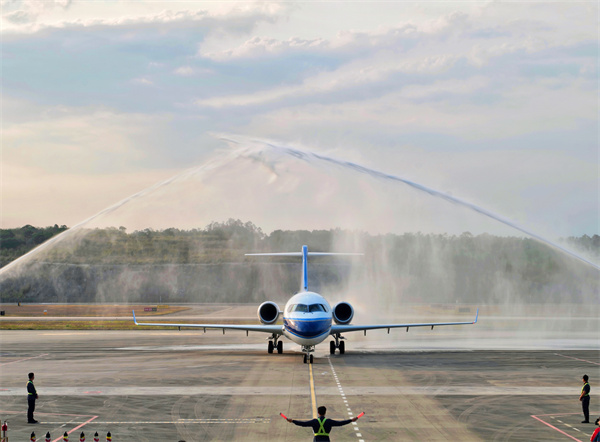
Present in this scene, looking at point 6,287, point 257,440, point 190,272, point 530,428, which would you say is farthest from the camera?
point 190,272

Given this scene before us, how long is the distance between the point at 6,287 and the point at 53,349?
84.4 meters

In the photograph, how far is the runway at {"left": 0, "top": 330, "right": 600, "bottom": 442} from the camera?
1950cm

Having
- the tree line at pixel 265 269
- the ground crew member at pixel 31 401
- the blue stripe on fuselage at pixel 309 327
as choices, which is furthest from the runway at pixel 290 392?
the tree line at pixel 265 269

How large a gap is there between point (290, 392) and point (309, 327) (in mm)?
8046

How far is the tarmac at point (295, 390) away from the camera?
19516 millimetres

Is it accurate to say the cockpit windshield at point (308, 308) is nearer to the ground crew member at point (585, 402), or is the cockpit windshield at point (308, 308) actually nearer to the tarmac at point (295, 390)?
the tarmac at point (295, 390)

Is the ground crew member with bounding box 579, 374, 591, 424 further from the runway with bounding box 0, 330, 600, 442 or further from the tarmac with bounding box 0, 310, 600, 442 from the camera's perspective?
the tarmac with bounding box 0, 310, 600, 442

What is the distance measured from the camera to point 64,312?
305 ft

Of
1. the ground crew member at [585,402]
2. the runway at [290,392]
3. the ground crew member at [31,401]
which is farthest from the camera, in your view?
the ground crew member at [585,402]

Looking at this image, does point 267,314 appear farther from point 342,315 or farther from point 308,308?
point 308,308

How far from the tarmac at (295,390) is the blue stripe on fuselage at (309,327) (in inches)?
68.4

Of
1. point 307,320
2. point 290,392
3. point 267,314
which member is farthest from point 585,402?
point 267,314

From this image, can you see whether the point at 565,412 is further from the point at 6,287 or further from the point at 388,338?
the point at 6,287

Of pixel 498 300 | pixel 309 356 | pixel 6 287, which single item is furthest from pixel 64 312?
pixel 309 356
